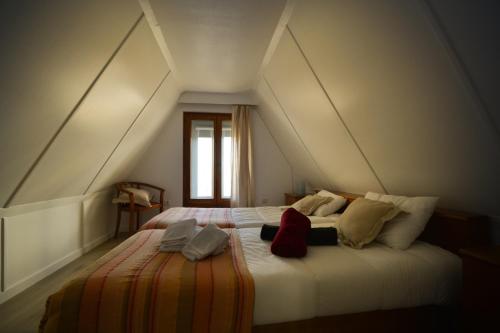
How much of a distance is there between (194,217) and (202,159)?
1956mm

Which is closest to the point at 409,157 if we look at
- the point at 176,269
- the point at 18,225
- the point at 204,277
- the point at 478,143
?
the point at 478,143

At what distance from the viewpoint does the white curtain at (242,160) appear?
404 centimetres

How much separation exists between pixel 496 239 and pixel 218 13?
262cm

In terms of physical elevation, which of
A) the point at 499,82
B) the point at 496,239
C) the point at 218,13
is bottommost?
A: the point at 496,239

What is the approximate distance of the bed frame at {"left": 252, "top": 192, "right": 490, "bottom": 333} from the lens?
44.9 inches

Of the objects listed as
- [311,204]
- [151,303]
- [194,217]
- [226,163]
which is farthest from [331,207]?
[226,163]

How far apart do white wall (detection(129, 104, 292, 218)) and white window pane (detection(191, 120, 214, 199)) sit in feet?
0.80

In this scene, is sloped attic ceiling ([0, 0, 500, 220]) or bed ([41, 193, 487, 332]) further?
sloped attic ceiling ([0, 0, 500, 220])

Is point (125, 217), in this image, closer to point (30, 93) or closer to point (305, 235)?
point (30, 93)

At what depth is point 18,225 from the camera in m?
1.92

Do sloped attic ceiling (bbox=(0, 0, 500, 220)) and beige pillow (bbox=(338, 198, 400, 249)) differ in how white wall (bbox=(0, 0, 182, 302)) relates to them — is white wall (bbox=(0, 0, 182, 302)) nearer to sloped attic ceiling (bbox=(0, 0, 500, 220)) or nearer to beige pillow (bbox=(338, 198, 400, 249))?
sloped attic ceiling (bbox=(0, 0, 500, 220))

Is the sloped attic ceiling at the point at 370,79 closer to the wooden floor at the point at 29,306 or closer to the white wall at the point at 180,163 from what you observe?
the white wall at the point at 180,163

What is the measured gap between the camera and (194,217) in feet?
7.96

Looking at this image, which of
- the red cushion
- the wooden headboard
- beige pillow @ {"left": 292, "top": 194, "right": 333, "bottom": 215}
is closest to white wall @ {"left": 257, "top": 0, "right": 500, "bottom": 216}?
the wooden headboard
